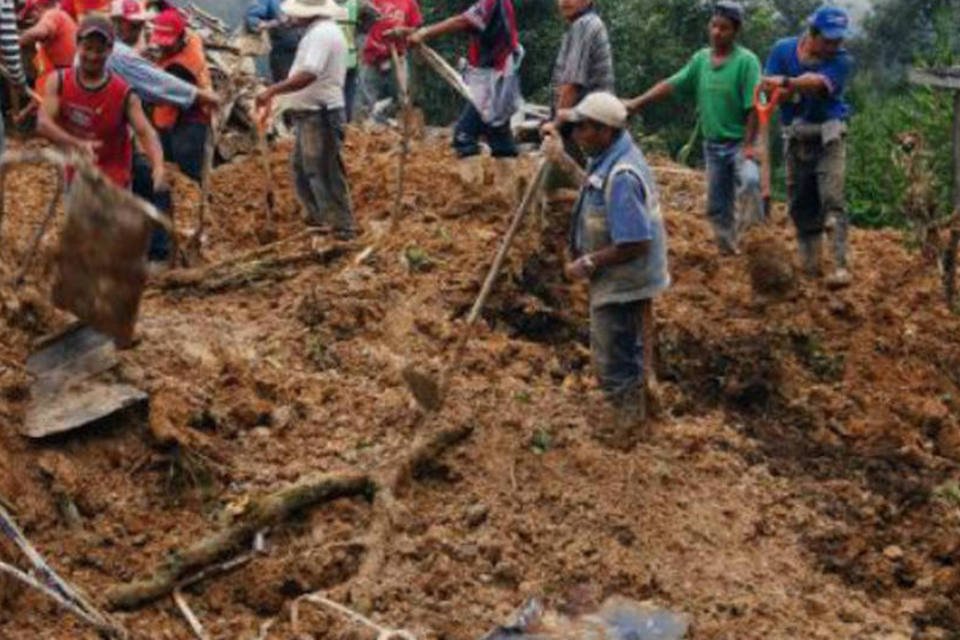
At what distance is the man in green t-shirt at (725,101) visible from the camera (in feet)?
28.0

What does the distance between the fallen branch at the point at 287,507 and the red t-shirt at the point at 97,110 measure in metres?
1.87

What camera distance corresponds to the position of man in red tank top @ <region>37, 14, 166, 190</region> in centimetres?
A: 677

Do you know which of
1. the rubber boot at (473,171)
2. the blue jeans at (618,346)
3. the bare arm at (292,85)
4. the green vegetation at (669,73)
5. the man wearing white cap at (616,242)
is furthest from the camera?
the green vegetation at (669,73)

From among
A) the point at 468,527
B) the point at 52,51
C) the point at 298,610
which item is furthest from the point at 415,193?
the point at 298,610

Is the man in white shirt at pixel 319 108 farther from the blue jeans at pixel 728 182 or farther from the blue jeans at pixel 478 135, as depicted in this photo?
the blue jeans at pixel 728 182

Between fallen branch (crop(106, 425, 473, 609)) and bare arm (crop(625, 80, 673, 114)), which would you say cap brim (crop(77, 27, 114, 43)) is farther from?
bare arm (crop(625, 80, 673, 114))

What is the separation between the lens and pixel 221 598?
18.0 ft

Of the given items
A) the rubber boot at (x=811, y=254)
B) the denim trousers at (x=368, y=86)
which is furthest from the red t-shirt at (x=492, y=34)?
the denim trousers at (x=368, y=86)

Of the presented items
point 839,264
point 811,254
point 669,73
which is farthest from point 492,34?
point 669,73

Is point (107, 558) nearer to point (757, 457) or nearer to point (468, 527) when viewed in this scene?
point (468, 527)

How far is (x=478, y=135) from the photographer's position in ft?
29.4

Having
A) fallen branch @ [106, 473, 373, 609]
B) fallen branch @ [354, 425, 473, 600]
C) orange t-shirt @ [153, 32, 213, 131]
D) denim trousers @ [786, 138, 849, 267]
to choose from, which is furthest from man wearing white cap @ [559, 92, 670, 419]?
orange t-shirt @ [153, 32, 213, 131]

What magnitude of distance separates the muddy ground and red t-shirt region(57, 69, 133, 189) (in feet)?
2.50

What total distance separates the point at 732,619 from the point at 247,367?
2629 mm
